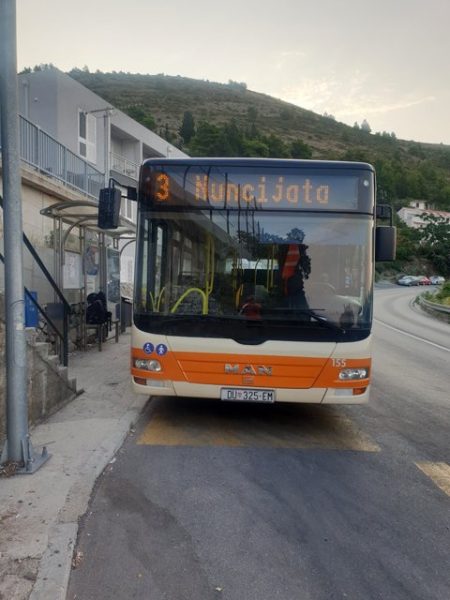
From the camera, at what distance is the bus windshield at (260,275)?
5.32 meters

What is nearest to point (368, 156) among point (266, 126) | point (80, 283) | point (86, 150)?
point (266, 126)

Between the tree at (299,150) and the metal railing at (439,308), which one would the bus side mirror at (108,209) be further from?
the tree at (299,150)

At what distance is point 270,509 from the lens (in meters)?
3.87

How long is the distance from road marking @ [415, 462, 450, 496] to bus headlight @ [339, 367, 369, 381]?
102 cm

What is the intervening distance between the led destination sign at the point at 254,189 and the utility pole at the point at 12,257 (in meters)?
1.63

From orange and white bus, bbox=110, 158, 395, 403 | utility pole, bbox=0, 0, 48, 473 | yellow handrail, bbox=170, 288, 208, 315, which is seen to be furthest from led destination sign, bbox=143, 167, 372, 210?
utility pole, bbox=0, 0, 48, 473

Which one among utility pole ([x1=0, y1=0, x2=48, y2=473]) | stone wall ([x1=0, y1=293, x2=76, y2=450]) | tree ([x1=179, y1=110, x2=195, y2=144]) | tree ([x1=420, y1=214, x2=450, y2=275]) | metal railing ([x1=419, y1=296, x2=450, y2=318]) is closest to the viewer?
utility pole ([x1=0, y1=0, x2=48, y2=473])

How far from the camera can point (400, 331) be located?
749 inches

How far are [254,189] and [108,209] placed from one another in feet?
5.19

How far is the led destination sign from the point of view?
538 centimetres

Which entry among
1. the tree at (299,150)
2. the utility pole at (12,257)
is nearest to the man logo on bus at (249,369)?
the utility pole at (12,257)

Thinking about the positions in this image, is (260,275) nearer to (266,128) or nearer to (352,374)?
(352,374)

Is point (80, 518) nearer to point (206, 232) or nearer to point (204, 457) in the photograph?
point (204, 457)

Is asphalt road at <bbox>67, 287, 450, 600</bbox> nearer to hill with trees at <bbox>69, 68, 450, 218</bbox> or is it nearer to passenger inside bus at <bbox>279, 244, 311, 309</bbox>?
passenger inside bus at <bbox>279, 244, 311, 309</bbox>
